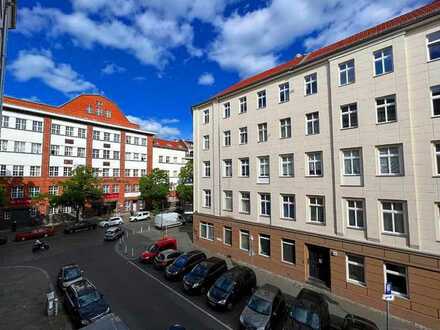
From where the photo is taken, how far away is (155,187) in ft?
157

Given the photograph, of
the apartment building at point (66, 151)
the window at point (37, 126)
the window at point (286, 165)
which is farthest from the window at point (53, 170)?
the window at point (286, 165)

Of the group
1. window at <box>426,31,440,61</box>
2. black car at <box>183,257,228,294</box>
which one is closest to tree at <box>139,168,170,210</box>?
black car at <box>183,257,228,294</box>

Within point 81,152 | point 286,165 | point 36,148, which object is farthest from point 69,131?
point 286,165

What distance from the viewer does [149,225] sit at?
40000 mm

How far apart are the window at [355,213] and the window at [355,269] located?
1.93 metres

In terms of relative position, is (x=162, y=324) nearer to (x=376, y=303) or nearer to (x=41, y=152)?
(x=376, y=303)

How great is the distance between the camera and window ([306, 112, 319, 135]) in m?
17.5

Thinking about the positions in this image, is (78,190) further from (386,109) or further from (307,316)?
(386,109)

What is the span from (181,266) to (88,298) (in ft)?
21.6

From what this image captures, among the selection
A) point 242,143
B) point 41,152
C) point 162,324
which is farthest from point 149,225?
point 162,324

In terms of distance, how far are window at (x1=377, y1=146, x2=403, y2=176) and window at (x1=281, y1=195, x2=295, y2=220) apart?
6.24 metres

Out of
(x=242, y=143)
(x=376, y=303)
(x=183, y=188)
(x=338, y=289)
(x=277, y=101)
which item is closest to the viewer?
(x=376, y=303)

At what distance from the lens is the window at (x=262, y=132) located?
20938mm

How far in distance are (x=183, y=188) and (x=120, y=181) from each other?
1533cm
